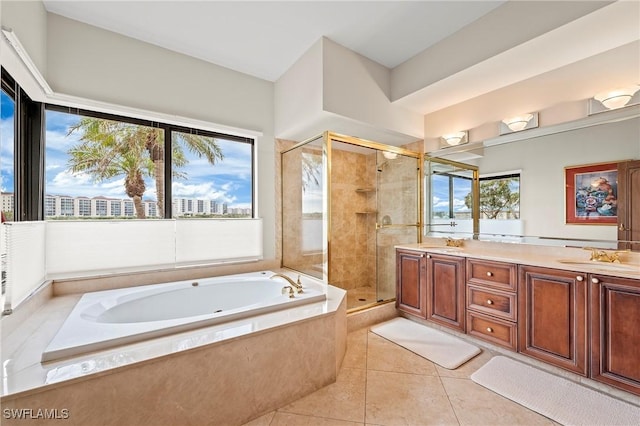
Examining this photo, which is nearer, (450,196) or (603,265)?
(603,265)

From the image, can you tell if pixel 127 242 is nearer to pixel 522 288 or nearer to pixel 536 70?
pixel 522 288

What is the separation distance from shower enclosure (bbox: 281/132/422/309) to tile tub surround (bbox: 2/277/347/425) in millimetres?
1042

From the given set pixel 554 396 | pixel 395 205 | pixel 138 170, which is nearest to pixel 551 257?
pixel 554 396

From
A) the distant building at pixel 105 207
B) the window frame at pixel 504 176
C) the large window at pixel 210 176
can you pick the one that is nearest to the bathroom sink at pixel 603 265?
the window frame at pixel 504 176

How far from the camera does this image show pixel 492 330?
7.41ft

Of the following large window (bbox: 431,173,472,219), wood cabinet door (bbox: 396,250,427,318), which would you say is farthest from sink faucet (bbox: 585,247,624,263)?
wood cabinet door (bbox: 396,250,427,318)

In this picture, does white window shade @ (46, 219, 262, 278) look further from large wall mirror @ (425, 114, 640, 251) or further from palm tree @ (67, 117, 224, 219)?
large wall mirror @ (425, 114, 640, 251)

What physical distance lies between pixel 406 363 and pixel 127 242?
2555 mm

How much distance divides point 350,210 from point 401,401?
238 centimetres

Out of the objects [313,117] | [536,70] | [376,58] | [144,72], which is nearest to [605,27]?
[536,70]

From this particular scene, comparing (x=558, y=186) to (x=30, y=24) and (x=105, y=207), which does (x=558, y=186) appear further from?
(x=30, y=24)

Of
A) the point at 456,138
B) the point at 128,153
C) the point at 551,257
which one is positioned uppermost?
the point at 456,138

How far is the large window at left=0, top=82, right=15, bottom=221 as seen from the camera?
5.54 ft

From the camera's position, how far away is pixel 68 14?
2111mm
